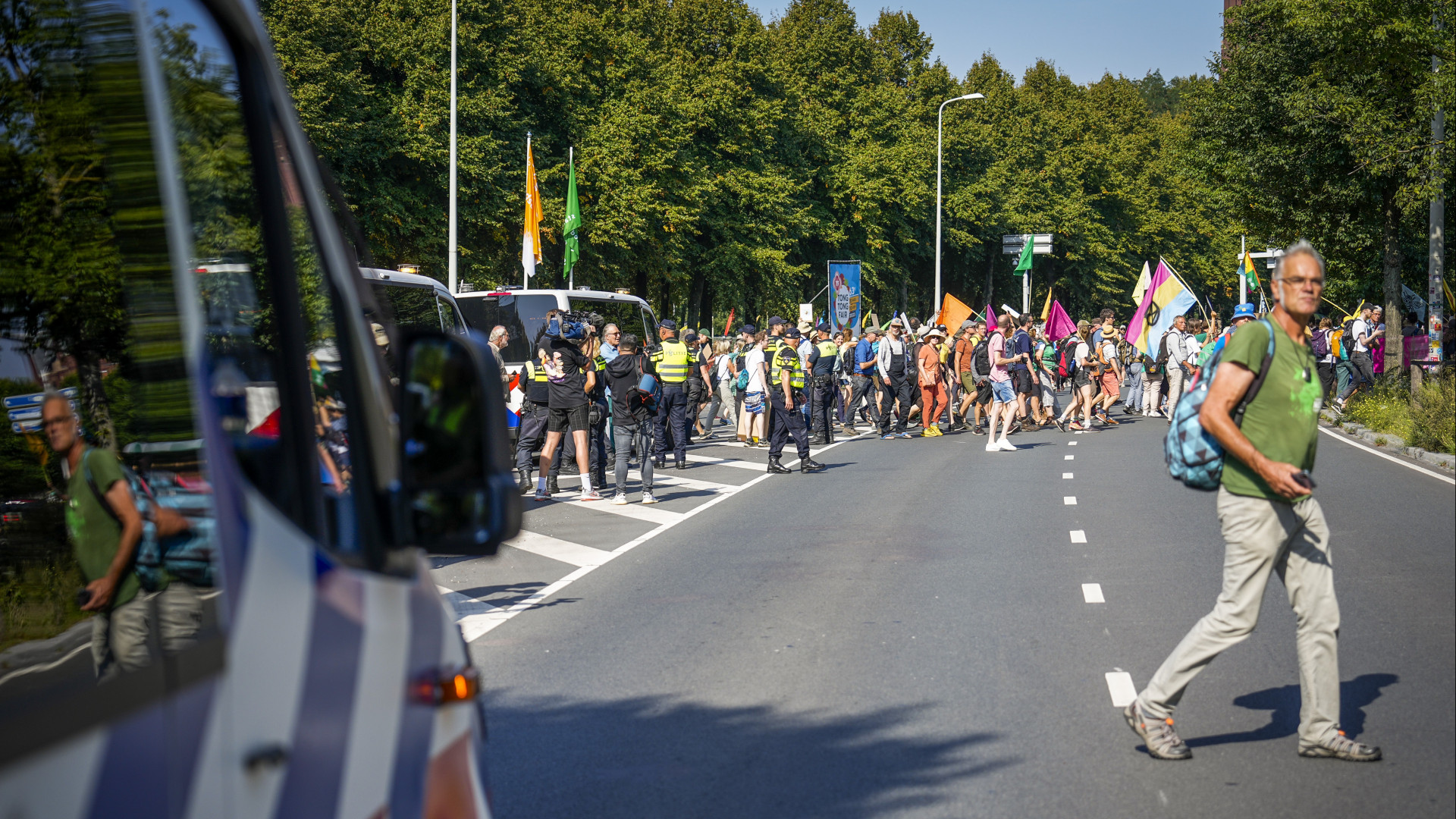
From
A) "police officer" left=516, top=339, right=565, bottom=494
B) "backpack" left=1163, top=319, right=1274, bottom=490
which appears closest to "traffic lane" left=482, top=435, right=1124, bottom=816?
"backpack" left=1163, top=319, right=1274, bottom=490

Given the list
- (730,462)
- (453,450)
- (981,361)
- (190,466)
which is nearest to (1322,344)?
(981,361)

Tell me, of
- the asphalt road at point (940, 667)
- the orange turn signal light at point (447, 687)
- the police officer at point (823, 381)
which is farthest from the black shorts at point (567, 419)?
the orange turn signal light at point (447, 687)

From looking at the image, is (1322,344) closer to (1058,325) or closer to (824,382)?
(1058,325)

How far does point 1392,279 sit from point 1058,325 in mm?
6430

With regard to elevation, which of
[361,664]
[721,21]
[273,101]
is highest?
[721,21]

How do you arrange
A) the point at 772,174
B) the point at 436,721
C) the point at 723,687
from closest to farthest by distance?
the point at 436,721 → the point at 723,687 → the point at 772,174

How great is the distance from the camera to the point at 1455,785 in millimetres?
1914

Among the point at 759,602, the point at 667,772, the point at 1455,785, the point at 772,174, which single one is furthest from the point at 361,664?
the point at 772,174

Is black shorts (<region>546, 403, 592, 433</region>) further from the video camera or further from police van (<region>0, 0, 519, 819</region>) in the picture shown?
police van (<region>0, 0, 519, 819</region>)

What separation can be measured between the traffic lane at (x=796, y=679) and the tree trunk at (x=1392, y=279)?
→ 60.1 ft

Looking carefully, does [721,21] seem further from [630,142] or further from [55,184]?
[55,184]

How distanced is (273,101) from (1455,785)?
1.99 meters

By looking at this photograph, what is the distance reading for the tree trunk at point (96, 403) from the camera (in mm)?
1524

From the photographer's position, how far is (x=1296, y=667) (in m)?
3.72
